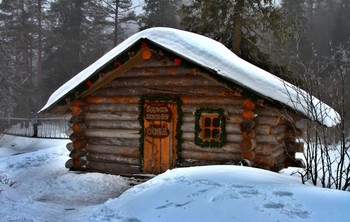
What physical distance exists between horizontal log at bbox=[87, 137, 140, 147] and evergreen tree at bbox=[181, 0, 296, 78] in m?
9.86

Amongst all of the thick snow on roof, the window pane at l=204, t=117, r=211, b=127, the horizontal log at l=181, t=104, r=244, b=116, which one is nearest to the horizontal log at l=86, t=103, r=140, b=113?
the thick snow on roof

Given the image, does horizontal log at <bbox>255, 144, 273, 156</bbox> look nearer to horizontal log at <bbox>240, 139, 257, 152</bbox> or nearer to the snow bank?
horizontal log at <bbox>240, 139, 257, 152</bbox>

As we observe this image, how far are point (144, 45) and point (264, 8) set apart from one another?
11.3 meters

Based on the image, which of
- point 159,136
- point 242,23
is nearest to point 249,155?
point 159,136

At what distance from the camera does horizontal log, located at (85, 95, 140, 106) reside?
36.8 ft

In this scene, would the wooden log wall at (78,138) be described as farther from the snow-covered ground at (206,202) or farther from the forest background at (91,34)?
the forest background at (91,34)

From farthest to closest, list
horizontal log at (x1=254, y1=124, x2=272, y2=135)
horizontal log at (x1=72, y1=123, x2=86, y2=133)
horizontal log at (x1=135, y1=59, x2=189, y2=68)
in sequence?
1. horizontal log at (x1=72, y1=123, x2=86, y2=133)
2. horizontal log at (x1=135, y1=59, x2=189, y2=68)
3. horizontal log at (x1=254, y1=124, x2=272, y2=135)

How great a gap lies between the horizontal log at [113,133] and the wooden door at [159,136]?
407 mm

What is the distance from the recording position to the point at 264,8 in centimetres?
1948

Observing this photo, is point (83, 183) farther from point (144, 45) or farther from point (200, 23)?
point (200, 23)

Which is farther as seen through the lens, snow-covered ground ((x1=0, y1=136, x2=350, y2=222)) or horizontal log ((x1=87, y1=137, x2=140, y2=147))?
horizontal log ((x1=87, y1=137, x2=140, y2=147))

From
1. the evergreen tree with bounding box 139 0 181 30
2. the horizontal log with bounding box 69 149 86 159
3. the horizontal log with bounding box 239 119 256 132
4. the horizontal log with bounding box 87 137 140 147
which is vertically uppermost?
the evergreen tree with bounding box 139 0 181 30

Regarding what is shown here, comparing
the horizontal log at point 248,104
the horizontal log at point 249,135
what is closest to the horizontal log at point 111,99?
the horizontal log at point 248,104

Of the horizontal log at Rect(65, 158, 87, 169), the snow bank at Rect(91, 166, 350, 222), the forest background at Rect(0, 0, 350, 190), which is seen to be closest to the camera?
the snow bank at Rect(91, 166, 350, 222)
